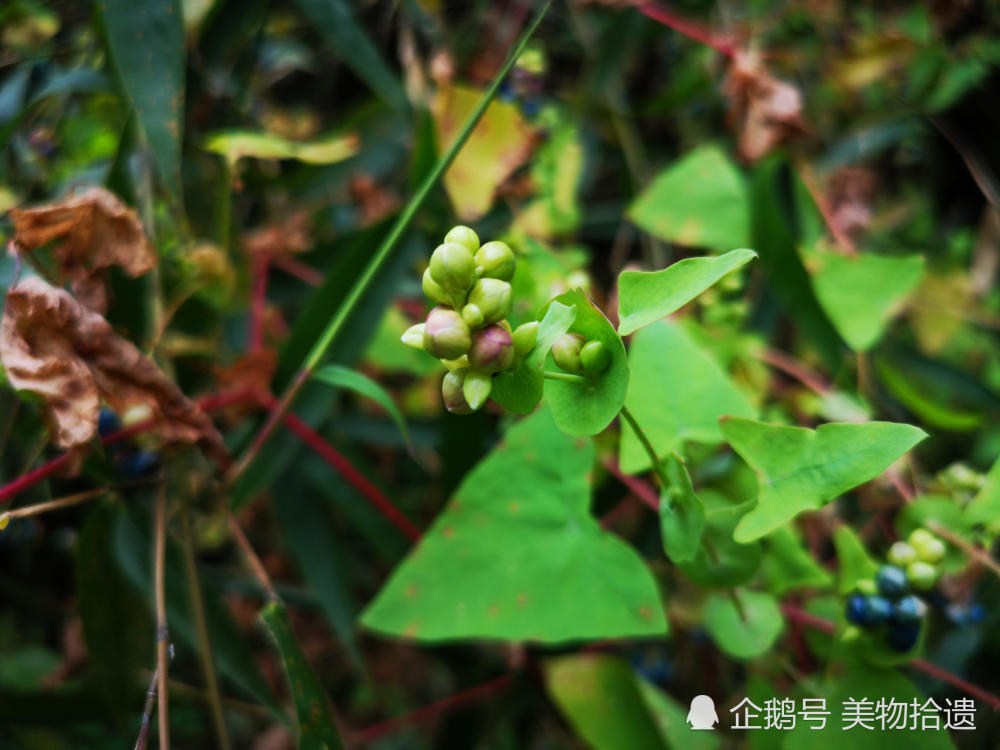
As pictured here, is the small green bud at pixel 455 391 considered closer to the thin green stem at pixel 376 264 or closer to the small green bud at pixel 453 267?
the small green bud at pixel 453 267

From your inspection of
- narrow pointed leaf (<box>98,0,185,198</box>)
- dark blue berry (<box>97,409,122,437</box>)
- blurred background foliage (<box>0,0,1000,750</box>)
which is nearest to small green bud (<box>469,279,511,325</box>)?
blurred background foliage (<box>0,0,1000,750</box>)

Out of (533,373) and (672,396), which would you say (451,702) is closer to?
(672,396)

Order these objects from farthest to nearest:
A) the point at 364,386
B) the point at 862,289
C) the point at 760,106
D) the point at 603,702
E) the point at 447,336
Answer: the point at 760,106 → the point at 862,289 → the point at 603,702 → the point at 364,386 → the point at 447,336

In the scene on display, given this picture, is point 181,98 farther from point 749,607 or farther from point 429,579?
point 749,607

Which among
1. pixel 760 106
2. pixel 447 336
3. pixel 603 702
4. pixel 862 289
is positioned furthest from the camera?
pixel 760 106

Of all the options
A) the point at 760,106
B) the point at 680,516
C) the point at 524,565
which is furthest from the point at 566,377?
the point at 760,106

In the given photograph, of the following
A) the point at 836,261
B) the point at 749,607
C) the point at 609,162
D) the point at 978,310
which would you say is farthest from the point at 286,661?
the point at 978,310
